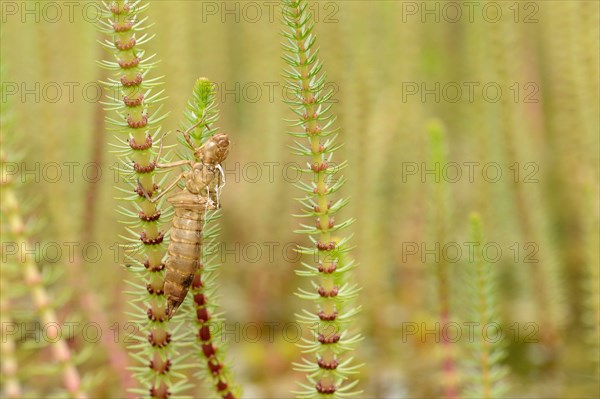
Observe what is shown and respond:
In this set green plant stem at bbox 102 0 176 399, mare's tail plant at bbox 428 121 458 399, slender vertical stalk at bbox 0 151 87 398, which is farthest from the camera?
mare's tail plant at bbox 428 121 458 399

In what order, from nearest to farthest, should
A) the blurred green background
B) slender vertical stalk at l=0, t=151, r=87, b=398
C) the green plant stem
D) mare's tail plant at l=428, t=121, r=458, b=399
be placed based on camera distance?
the green plant stem
slender vertical stalk at l=0, t=151, r=87, b=398
mare's tail plant at l=428, t=121, r=458, b=399
the blurred green background

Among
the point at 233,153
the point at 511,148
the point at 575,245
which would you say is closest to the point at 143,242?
the point at 511,148

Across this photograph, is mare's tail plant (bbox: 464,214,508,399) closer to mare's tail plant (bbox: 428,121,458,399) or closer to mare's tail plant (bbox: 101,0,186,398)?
mare's tail plant (bbox: 428,121,458,399)

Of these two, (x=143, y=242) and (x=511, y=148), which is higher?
(x=511, y=148)

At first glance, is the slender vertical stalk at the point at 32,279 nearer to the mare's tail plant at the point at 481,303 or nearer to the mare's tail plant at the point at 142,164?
the mare's tail plant at the point at 142,164

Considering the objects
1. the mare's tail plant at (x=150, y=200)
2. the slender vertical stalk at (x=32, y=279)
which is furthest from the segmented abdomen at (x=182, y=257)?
the slender vertical stalk at (x=32, y=279)

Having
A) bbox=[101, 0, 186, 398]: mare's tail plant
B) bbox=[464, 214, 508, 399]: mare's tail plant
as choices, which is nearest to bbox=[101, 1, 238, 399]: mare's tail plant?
bbox=[101, 0, 186, 398]: mare's tail plant

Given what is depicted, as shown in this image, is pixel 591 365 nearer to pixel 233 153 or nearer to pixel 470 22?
pixel 470 22
